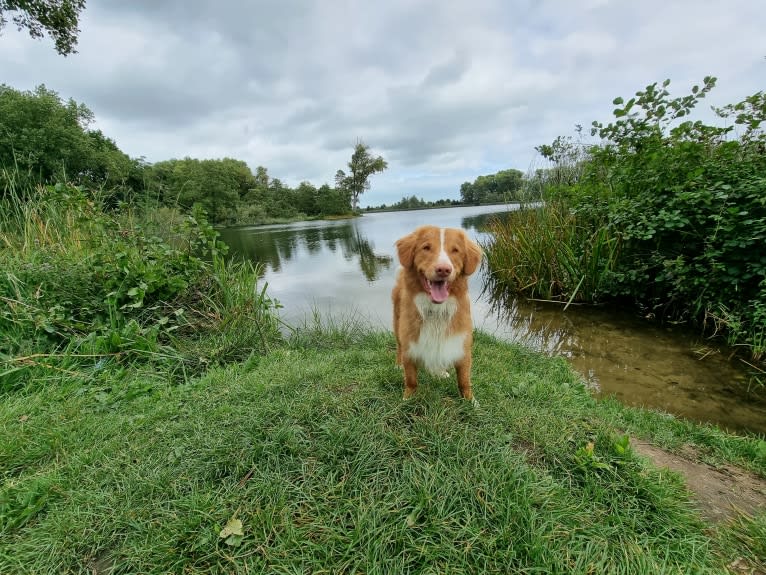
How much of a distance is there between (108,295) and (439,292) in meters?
4.37

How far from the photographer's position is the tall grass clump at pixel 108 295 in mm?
3518

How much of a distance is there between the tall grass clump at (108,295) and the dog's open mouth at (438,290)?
283cm

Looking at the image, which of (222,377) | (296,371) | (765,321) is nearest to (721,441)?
(765,321)

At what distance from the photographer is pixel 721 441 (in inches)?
102

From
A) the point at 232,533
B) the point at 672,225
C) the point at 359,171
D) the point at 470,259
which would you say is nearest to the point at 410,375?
the point at 470,259

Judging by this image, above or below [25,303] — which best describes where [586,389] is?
below

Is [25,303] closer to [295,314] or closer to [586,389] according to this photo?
[295,314]

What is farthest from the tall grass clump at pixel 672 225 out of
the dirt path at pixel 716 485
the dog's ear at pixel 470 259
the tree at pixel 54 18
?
the tree at pixel 54 18

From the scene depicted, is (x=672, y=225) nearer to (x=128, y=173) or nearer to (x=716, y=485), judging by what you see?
(x=716, y=485)

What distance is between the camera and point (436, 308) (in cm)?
283

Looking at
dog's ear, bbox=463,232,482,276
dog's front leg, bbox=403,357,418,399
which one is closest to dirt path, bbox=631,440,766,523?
dog's front leg, bbox=403,357,418,399

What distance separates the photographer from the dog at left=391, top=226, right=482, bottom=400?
108 inches

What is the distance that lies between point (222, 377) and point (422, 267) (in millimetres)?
2592

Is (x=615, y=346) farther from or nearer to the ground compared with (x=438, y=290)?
nearer to the ground
